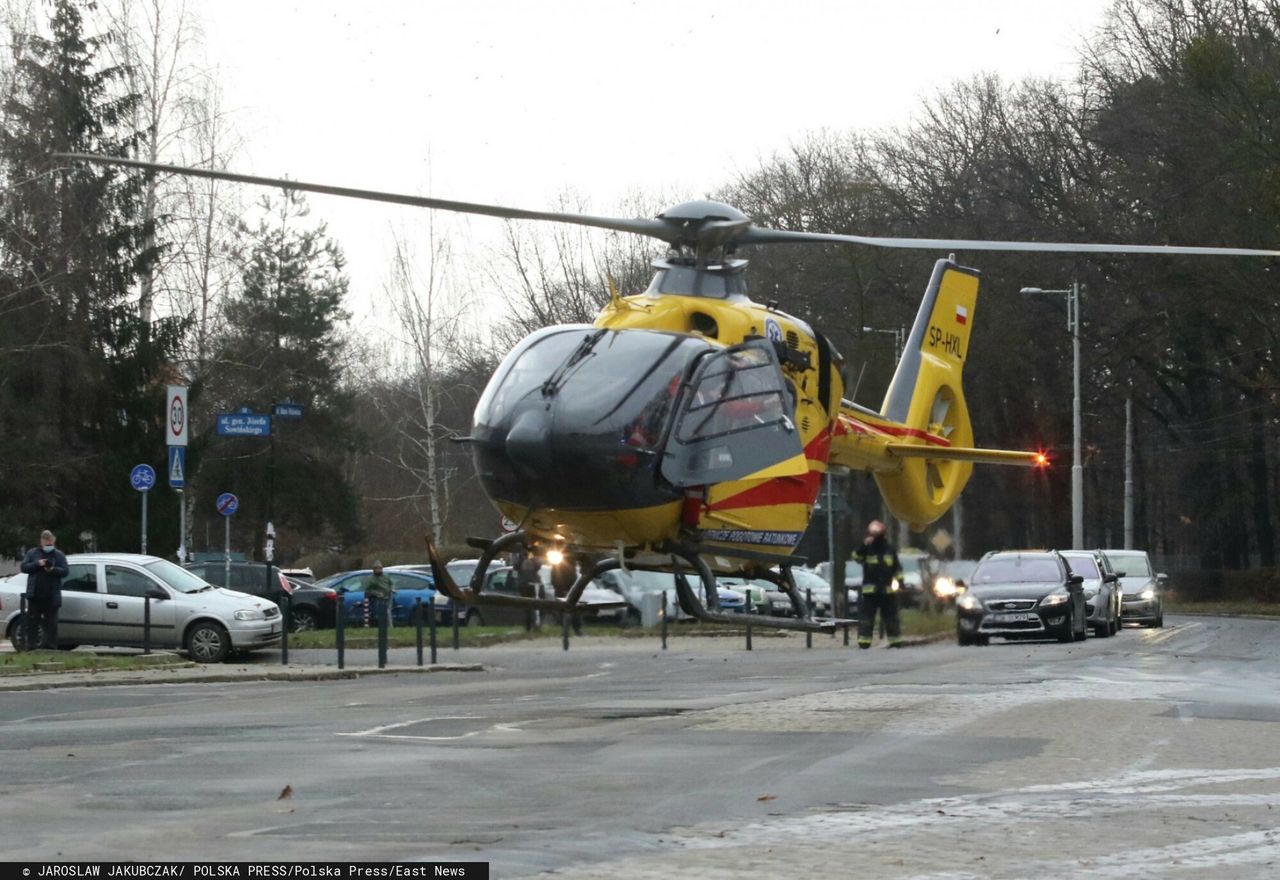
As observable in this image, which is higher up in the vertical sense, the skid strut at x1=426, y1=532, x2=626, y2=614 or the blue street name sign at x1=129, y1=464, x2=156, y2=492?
the blue street name sign at x1=129, y1=464, x2=156, y2=492

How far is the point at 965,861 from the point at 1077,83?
47.7 meters

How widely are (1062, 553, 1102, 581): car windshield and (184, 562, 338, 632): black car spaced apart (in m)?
13.3

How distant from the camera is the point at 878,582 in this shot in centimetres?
2920

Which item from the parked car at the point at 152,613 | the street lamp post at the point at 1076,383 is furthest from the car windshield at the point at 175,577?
the street lamp post at the point at 1076,383

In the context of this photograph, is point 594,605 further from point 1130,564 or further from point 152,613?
point 1130,564

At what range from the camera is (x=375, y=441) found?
251 ft

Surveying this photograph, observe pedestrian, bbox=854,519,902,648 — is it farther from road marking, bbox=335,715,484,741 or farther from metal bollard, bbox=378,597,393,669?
road marking, bbox=335,715,484,741

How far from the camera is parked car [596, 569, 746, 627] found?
39.1m

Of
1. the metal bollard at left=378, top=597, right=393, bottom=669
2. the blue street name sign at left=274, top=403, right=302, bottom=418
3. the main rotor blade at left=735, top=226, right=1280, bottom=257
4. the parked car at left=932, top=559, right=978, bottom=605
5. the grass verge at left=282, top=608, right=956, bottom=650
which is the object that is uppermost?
the main rotor blade at left=735, top=226, right=1280, bottom=257

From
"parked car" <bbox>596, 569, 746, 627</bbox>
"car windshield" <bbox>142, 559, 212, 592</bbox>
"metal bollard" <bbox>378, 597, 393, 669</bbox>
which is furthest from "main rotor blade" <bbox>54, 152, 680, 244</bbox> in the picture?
"parked car" <bbox>596, 569, 746, 627</bbox>

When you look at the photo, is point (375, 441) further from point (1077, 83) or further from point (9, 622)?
point (9, 622)

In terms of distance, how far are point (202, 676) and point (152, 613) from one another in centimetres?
536

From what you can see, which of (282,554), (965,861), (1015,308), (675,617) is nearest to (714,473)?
(965,861)

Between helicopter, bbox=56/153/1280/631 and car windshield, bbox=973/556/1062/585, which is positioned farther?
car windshield, bbox=973/556/1062/585
